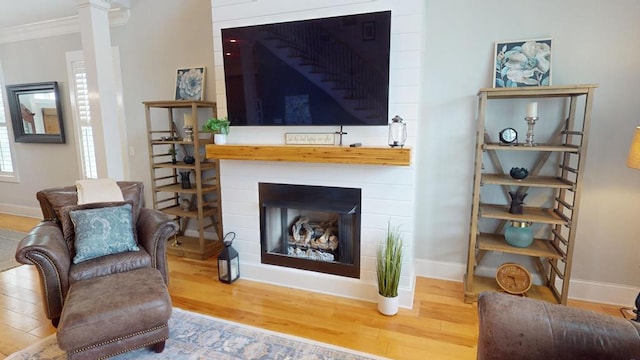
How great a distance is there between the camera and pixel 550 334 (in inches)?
46.5

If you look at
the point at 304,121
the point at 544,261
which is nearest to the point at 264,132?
the point at 304,121

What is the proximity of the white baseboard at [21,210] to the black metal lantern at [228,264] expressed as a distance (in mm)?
3914

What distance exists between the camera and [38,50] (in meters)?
4.52

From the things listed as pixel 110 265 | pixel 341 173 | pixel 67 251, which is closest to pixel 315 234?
pixel 341 173

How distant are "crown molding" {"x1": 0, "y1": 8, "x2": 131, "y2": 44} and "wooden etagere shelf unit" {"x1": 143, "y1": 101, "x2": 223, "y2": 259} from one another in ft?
3.67

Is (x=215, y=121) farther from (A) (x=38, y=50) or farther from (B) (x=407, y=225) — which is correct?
(A) (x=38, y=50)

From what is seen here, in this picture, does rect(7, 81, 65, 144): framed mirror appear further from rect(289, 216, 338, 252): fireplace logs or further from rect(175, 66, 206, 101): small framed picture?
rect(289, 216, 338, 252): fireplace logs

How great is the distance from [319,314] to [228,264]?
0.94 meters

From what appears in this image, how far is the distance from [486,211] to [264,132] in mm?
1912

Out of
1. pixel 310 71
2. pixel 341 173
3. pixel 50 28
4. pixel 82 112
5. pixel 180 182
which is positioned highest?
pixel 50 28

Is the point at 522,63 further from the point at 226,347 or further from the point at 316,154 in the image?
the point at 226,347

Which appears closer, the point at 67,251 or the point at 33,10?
the point at 67,251

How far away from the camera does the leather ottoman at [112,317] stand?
5.64 ft

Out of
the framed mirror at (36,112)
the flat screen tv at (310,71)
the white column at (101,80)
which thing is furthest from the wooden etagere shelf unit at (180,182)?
the framed mirror at (36,112)
